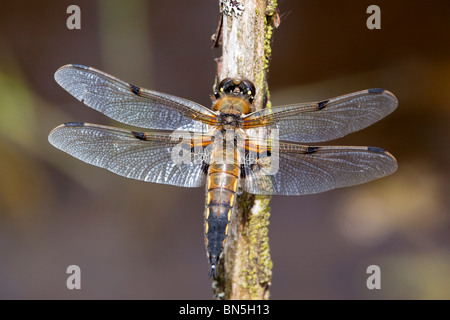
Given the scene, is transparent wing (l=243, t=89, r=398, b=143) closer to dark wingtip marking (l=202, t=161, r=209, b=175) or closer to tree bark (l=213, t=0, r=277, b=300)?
tree bark (l=213, t=0, r=277, b=300)

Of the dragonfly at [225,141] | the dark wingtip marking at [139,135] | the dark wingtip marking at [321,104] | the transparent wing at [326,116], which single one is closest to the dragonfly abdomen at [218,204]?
the dragonfly at [225,141]

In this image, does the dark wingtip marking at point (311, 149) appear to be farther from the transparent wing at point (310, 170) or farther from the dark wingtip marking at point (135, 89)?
the dark wingtip marking at point (135, 89)

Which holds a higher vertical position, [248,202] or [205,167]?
[205,167]

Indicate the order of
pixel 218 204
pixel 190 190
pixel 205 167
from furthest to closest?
1. pixel 190 190
2. pixel 205 167
3. pixel 218 204

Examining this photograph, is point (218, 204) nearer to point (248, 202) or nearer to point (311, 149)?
point (248, 202)

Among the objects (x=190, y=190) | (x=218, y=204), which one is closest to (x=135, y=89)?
(x=218, y=204)
